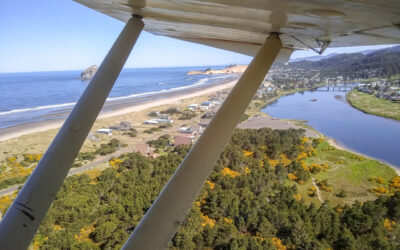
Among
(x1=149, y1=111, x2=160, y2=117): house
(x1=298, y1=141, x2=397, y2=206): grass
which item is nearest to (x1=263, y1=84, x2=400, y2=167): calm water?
(x1=298, y1=141, x2=397, y2=206): grass

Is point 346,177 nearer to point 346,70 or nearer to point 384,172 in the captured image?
point 384,172

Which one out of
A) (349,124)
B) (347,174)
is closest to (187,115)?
(347,174)

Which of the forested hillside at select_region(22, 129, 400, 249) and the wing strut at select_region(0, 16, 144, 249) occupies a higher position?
the forested hillside at select_region(22, 129, 400, 249)

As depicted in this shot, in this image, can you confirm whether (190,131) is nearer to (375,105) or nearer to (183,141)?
(183,141)

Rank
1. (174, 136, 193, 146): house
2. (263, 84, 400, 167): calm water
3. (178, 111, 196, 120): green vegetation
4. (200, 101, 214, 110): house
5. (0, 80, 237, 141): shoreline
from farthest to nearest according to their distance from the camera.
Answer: (200, 101, 214, 110): house < (178, 111, 196, 120): green vegetation < (263, 84, 400, 167): calm water < (0, 80, 237, 141): shoreline < (174, 136, 193, 146): house

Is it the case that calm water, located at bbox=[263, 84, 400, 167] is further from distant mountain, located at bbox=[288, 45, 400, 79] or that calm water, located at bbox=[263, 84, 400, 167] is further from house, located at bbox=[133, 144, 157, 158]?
distant mountain, located at bbox=[288, 45, 400, 79]

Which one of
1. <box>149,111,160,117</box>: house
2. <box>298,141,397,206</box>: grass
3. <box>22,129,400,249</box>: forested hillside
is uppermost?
<box>149,111,160,117</box>: house

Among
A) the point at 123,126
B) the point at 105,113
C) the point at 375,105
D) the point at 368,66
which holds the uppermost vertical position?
the point at 368,66

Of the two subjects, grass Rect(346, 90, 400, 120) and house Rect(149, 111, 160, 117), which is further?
grass Rect(346, 90, 400, 120)
